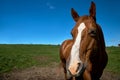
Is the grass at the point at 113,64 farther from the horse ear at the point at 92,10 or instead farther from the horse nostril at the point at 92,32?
the horse nostril at the point at 92,32

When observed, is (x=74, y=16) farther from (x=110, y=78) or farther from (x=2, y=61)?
(x=2, y=61)

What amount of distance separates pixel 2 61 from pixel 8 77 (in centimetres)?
594

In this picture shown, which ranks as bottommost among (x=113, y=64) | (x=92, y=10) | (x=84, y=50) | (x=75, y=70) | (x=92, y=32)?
(x=113, y=64)

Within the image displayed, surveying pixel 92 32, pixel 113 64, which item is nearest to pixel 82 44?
pixel 92 32

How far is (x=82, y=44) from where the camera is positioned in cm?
462

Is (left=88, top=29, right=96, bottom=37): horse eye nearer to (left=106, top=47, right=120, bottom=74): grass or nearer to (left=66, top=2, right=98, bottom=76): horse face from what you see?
(left=66, top=2, right=98, bottom=76): horse face

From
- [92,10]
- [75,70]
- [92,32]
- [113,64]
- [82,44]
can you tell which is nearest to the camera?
[75,70]

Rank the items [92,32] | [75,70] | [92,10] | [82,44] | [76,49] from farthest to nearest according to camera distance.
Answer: [92,10] → [92,32] → [82,44] → [76,49] → [75,70]

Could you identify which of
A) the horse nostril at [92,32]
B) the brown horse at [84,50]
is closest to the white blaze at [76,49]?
the brown horse at [84,50]

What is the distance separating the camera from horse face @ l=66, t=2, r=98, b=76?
4.26 m

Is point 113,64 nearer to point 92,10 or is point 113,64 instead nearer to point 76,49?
point 92,10

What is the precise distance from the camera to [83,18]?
5121mm

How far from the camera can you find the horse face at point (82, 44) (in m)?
4.26

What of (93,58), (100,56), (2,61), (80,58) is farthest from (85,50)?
(2,61)
